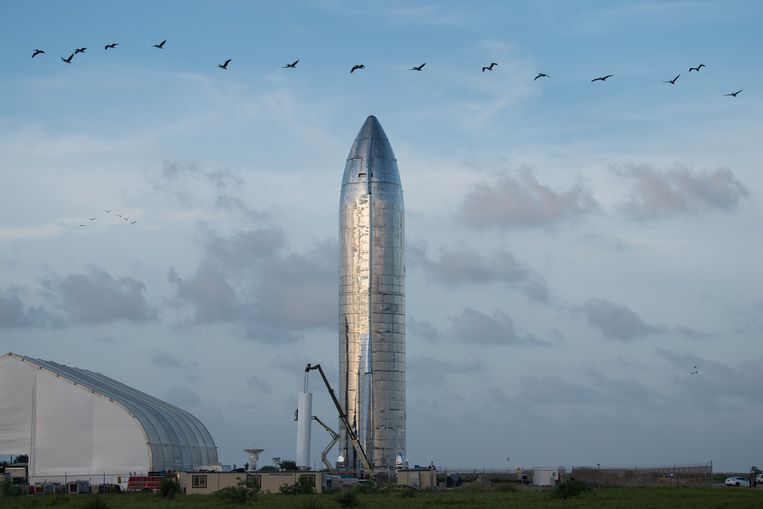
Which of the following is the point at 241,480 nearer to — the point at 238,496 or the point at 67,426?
the point at 238,496

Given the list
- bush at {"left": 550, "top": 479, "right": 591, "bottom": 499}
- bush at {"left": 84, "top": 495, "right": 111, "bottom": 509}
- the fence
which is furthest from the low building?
bush at {"left": 84, "top": 495, "right": 111, "bottom": 509}

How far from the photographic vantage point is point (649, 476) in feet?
328

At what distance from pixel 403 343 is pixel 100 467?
25.5 m

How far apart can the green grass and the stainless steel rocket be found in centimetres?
1701

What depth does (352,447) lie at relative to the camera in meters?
102

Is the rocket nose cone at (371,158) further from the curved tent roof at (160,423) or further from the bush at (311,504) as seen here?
the bush at (311,504)

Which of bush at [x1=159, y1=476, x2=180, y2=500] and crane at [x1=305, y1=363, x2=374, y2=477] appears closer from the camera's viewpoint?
bush at [x1=159, y1=476, x2=180, y2=500]

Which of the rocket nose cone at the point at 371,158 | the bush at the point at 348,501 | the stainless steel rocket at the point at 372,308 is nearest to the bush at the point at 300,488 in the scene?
the bush at the point at 348,501

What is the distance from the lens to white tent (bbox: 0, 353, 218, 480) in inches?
3834

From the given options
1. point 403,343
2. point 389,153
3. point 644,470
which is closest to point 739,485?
point 644,470

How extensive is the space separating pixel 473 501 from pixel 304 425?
93.8 feet

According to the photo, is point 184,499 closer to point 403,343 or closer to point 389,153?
point 403,343

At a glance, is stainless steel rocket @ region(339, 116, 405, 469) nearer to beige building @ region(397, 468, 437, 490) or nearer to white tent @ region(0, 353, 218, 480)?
beige building @ region(397, 468, 437, 490)

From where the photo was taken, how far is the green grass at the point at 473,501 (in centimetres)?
7019
